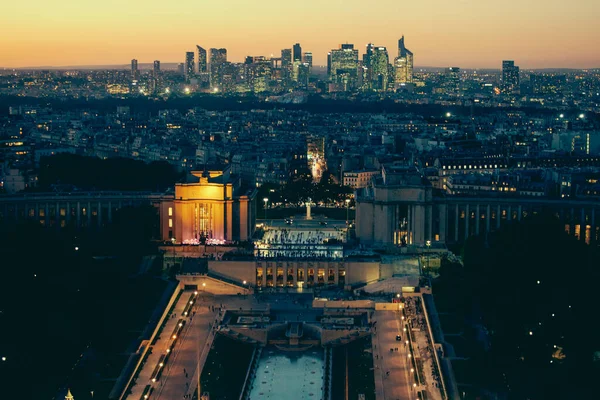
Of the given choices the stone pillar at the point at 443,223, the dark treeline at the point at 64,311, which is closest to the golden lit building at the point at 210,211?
the dark treeline at the point at 64,311

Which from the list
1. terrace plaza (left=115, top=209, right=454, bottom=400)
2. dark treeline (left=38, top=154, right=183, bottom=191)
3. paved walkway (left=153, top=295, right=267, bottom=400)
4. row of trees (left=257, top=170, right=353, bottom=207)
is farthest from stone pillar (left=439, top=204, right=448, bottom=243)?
dark treeline (left=38, top=154, right=183, bottom=191)

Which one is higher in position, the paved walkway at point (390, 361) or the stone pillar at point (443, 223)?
the stone pillar at point (443, 223)

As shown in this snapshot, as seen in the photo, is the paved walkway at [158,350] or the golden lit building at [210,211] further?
the golden lit building at [210,211]

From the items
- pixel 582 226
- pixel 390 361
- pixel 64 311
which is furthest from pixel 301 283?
pixel 582 226

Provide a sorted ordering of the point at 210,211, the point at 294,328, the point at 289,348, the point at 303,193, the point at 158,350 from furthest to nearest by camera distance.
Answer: the point at 303,193 → the point at 210,211 → the point at 294,328 → the point at 289,348 → the point at 158,350

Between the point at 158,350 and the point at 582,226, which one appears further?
the point at 582,226

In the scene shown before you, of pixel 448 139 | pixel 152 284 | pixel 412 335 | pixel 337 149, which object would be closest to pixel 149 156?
pixel 337 149

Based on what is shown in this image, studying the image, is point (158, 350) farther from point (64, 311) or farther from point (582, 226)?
point (582, 226)

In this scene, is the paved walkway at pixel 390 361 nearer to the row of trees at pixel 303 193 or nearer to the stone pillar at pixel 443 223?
the stone pillar at pixel 443 223
